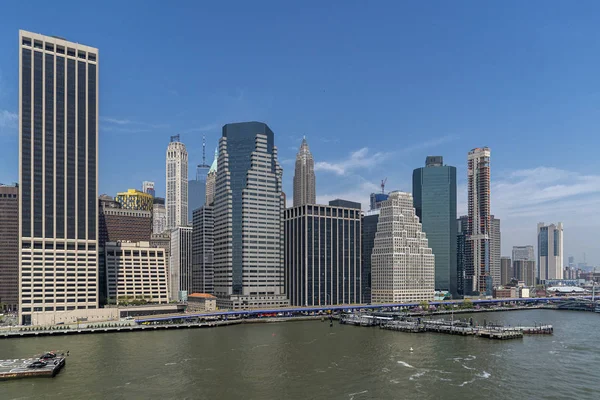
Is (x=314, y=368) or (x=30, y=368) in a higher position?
(x=30, y=368)

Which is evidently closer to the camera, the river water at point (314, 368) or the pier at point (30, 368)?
the river water at point (314, 368)

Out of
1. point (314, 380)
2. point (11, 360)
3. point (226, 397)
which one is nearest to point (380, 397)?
point (314, 380)

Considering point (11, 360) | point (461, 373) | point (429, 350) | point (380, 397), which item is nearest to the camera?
point (380, 397)

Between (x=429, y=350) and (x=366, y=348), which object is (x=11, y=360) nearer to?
(x=366, y=348)

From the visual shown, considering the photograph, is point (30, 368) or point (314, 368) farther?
point (314, 368)
